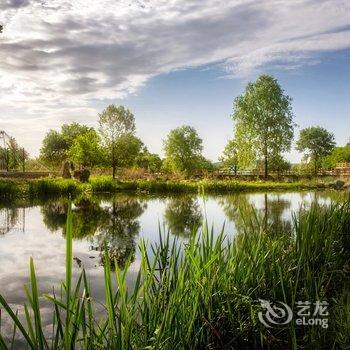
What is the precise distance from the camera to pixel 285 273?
16.2 ft

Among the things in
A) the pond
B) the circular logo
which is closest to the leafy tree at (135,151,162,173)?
the pond

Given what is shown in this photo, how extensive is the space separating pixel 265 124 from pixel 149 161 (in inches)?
1139

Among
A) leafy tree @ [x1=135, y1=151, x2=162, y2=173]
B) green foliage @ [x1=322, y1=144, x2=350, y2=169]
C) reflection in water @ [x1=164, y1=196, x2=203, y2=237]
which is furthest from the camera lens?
green foliage @ [x1=322, y1=144, x2=350, y2=169]

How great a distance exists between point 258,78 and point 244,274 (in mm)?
55036

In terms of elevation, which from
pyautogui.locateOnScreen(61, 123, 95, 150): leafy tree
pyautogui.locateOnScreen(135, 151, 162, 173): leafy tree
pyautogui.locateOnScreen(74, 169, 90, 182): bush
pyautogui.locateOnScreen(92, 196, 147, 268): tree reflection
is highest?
pyautogui.locateOnScreen(61, 123, 95, 150): leafy tree

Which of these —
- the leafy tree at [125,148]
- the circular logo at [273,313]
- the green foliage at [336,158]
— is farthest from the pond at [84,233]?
the green foliage at [336,158]

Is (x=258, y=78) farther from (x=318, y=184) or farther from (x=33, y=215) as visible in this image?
(x=33, y=215)

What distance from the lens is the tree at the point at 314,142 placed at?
7975 centimetres

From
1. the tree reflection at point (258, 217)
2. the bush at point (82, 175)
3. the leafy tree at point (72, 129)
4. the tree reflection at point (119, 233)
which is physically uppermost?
the leafy tree at point (72, 129)

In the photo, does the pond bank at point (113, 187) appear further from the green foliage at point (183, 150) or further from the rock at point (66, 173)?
the green foliage at point (183, 150)

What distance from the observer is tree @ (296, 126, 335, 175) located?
3140 inches

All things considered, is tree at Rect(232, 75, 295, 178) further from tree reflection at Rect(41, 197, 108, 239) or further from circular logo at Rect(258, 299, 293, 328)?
circular logo at Rect(258, 299, 293, 328)

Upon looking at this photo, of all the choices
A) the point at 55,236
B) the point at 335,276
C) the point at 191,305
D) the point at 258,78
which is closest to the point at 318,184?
the point at 258,78

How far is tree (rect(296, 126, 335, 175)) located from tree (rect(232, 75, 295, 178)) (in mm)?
25241
